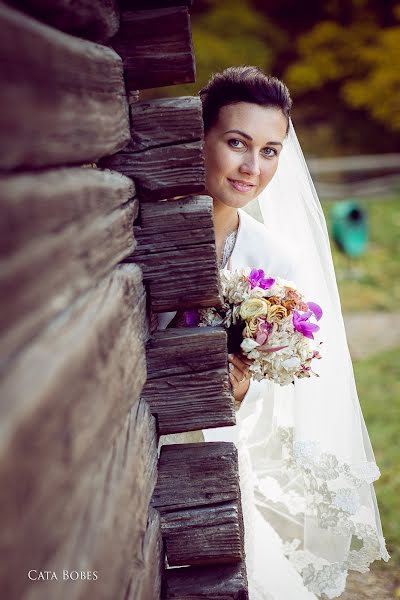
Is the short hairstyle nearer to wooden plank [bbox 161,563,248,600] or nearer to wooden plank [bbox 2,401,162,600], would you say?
wooden plank [bbox 2,401,162,600]

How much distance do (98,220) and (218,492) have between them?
112cm

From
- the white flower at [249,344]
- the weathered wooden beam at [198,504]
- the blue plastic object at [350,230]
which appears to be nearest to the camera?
the weathered wooden beam at [198,504]

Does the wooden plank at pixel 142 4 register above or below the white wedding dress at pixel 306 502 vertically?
above

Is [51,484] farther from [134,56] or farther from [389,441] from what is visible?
[389,441]

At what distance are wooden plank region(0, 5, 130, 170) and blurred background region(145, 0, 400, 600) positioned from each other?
7.64 metres

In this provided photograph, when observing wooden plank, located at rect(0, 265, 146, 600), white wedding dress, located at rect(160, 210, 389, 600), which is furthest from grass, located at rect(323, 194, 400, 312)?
wooden plank, located at rect(0, 265, 146, 600)

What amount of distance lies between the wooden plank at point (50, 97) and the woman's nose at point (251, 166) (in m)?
1.13

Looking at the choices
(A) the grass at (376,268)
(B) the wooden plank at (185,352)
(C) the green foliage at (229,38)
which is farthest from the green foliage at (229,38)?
(B) the wooden plank at (185,352)

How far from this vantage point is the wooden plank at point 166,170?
208 centimetres

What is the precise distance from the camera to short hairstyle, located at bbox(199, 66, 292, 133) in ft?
9.53

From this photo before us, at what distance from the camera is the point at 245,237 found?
3.08 m

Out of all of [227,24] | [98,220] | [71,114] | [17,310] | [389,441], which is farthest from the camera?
[227,24]

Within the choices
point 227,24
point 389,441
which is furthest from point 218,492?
point 227,24

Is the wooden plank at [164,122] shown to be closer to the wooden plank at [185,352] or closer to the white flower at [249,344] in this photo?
the wooden plank at [185,352]
